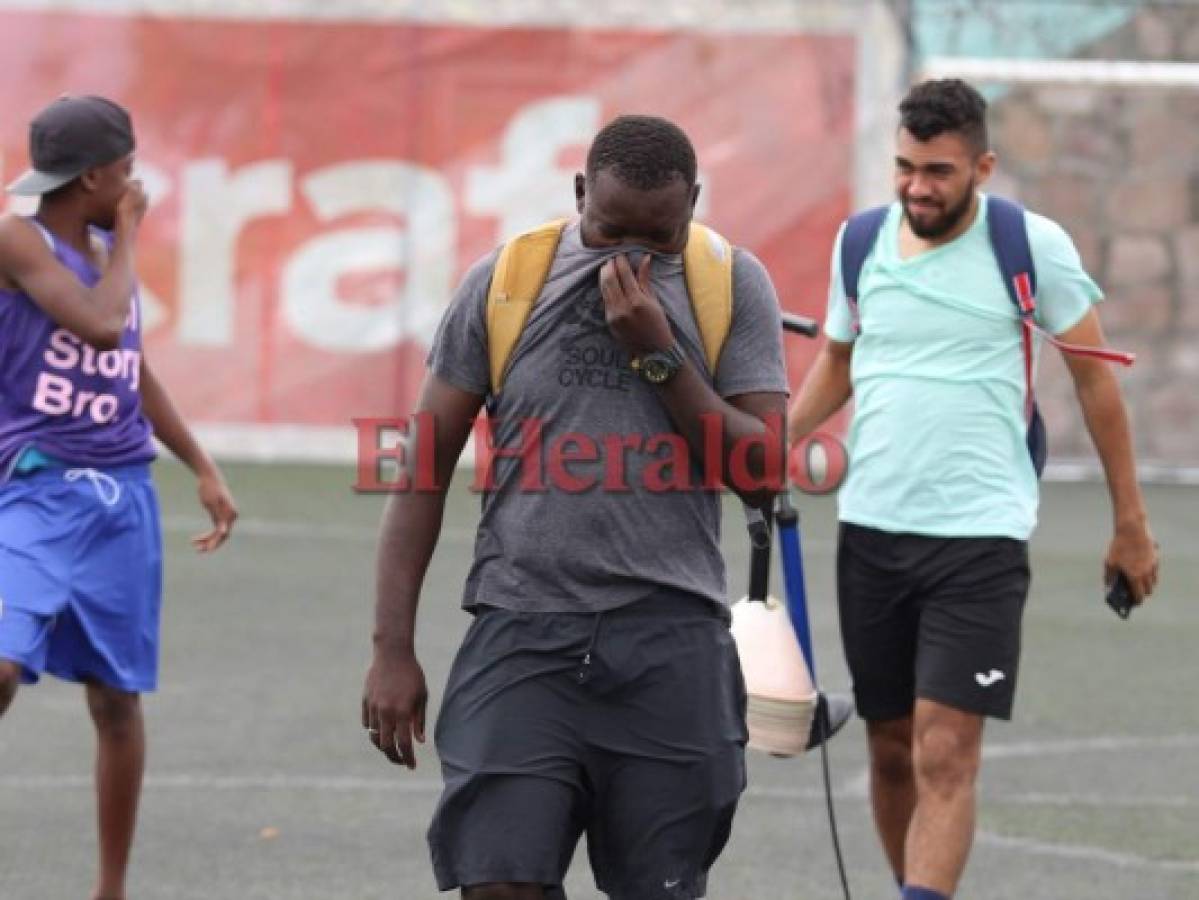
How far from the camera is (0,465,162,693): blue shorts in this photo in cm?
662

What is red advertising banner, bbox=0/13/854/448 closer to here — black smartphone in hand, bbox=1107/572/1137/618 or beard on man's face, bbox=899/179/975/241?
beard on man's face, bbox=899/179/975/241

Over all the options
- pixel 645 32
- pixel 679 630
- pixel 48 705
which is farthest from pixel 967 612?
pixel 645 32

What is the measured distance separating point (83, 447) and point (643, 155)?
97.8 inches

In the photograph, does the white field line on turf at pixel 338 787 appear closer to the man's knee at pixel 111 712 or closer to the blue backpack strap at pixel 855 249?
the man's knee at pixel 111 712

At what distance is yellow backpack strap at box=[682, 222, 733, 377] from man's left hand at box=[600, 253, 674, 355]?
0.17m

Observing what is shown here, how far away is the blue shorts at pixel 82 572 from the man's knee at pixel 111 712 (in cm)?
5

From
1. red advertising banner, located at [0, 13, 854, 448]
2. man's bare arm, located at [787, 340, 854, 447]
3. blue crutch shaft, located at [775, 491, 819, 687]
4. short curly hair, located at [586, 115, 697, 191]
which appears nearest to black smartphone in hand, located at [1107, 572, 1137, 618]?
blue crutch shaft, located at [775, 491, 819, 687]

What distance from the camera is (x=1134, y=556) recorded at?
6.58 m

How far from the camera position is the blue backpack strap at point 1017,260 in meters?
6.65

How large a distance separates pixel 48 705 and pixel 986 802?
3.55m

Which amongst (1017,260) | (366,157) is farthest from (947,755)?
(366,157)

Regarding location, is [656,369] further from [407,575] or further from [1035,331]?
[1035,331]

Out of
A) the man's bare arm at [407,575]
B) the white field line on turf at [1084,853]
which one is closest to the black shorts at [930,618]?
the white field line on turf at [1084,853]

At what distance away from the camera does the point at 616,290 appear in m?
4.69
